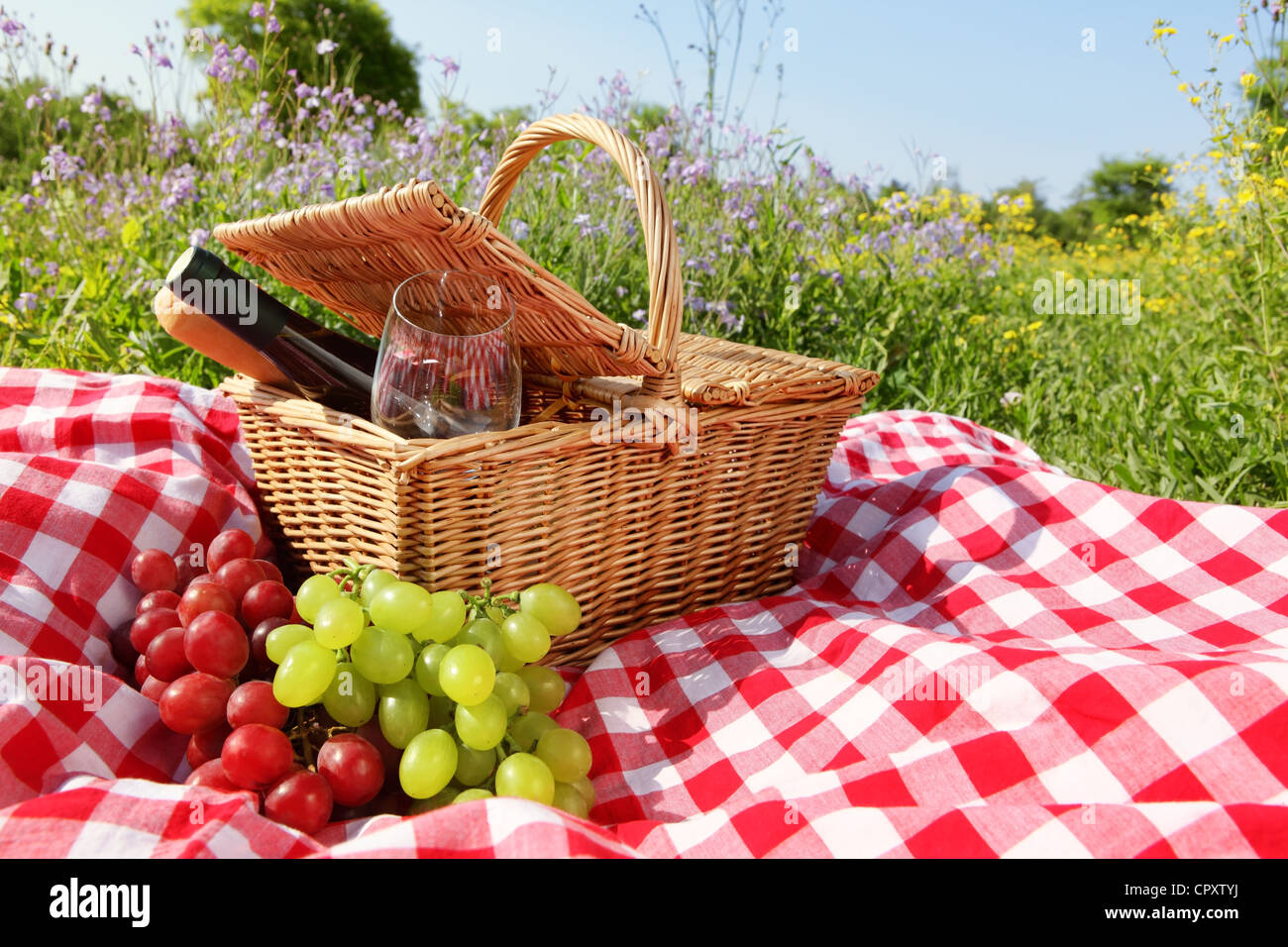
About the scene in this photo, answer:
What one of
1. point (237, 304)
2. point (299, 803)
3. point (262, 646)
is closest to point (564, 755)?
point (299, 803)

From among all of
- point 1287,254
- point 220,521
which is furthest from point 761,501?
point 1287,254

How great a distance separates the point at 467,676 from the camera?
3.20 ft

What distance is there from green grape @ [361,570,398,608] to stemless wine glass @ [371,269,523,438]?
20 cm

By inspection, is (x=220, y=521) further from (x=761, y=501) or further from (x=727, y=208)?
(x=727, y=208)

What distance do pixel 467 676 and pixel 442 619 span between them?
104 mm

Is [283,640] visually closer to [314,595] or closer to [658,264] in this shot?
[314,595]

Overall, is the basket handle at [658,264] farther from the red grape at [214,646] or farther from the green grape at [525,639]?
the red grape at [214,646]

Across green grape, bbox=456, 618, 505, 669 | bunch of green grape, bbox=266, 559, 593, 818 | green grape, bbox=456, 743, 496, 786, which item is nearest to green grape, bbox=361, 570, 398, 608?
bunch of green grape, bbox=266, 559, 593, 818

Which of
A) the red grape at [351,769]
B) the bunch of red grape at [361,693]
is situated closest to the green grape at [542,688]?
the bunch of red grape at [361,693]

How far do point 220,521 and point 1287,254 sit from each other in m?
2.27

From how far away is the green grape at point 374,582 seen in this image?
1088mm

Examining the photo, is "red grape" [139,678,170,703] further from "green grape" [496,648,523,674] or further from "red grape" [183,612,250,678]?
"green grape" [496,648,523,674]

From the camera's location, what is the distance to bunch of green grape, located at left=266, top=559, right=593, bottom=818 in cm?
98

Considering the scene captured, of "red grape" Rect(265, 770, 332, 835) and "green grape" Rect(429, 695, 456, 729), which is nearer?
"red grape" Rect(265, 770, 332, 835)
